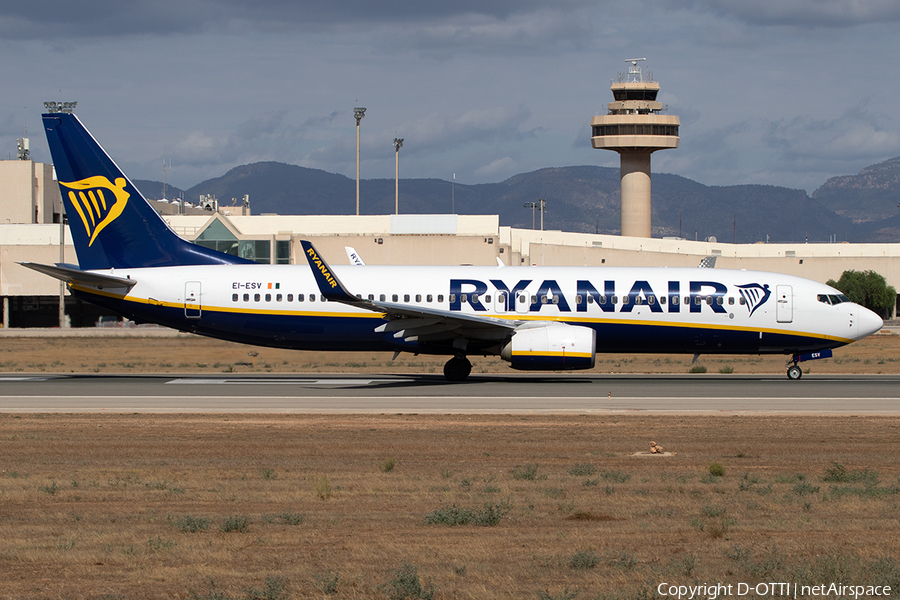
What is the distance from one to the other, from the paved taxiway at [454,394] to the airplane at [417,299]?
143cm

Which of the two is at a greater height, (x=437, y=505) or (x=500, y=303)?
(x=500, y=303)

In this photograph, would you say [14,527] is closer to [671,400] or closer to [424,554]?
[424,554]

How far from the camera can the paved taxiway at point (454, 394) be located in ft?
79.2

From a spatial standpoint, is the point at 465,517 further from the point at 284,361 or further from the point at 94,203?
the point at 284,361

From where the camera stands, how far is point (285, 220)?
285ft

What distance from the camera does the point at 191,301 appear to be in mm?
31922

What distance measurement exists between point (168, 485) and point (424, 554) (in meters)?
5.47

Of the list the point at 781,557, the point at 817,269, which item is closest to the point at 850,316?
the point at 781,557

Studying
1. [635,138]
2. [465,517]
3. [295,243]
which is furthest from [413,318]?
[635,138]

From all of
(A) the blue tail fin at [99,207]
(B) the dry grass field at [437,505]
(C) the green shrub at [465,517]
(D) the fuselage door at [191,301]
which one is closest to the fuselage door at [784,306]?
(B) the dry grass field at [437,505]

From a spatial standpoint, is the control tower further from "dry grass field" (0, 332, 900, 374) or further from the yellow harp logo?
the yellow harp logo

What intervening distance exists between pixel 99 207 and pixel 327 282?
9.83 meters

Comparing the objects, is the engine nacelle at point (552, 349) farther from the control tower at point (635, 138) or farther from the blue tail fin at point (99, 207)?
the control tower at point (635, 138)

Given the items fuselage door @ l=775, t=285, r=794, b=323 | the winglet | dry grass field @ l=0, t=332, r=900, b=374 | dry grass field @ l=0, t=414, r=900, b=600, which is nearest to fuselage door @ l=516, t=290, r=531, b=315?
dry grass field @ l=0, t=332, r=900, b=374
